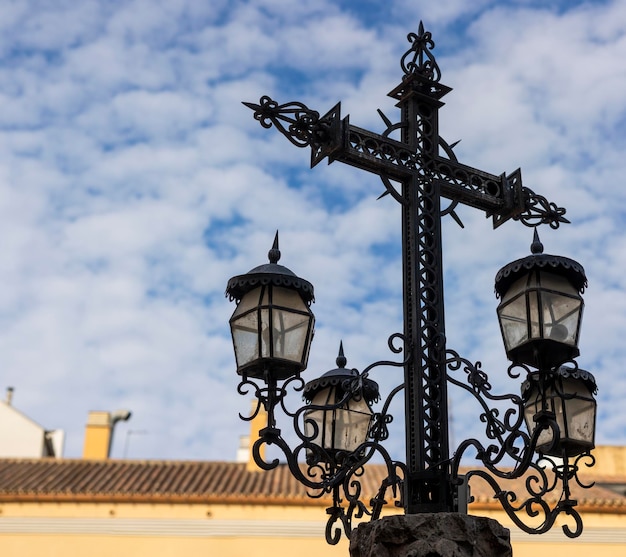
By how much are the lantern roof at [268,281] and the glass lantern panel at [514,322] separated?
0.88 metres

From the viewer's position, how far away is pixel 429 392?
4062mm

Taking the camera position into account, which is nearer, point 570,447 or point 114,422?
point 570,447

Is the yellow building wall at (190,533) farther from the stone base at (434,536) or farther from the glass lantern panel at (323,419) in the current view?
the stone base at (434,536)

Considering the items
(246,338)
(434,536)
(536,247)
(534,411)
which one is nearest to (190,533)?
(534,411)

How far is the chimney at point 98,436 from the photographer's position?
2291cm

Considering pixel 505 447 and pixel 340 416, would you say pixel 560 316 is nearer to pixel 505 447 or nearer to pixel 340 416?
pixel 505 447

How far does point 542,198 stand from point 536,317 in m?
1.02

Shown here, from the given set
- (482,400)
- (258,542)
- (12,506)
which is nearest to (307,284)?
(482,400)

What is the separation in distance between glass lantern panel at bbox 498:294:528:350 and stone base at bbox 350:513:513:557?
947mm

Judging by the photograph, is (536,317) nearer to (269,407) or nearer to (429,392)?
(429,392)

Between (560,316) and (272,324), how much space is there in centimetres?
127

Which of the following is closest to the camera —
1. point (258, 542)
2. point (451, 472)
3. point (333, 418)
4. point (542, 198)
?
point (451, 472)

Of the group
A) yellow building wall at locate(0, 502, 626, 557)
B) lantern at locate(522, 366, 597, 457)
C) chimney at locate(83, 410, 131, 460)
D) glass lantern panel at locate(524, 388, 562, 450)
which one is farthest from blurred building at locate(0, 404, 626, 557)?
lantern at locate(522, 366, 597, 457)

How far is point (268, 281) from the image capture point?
4.29 metres
